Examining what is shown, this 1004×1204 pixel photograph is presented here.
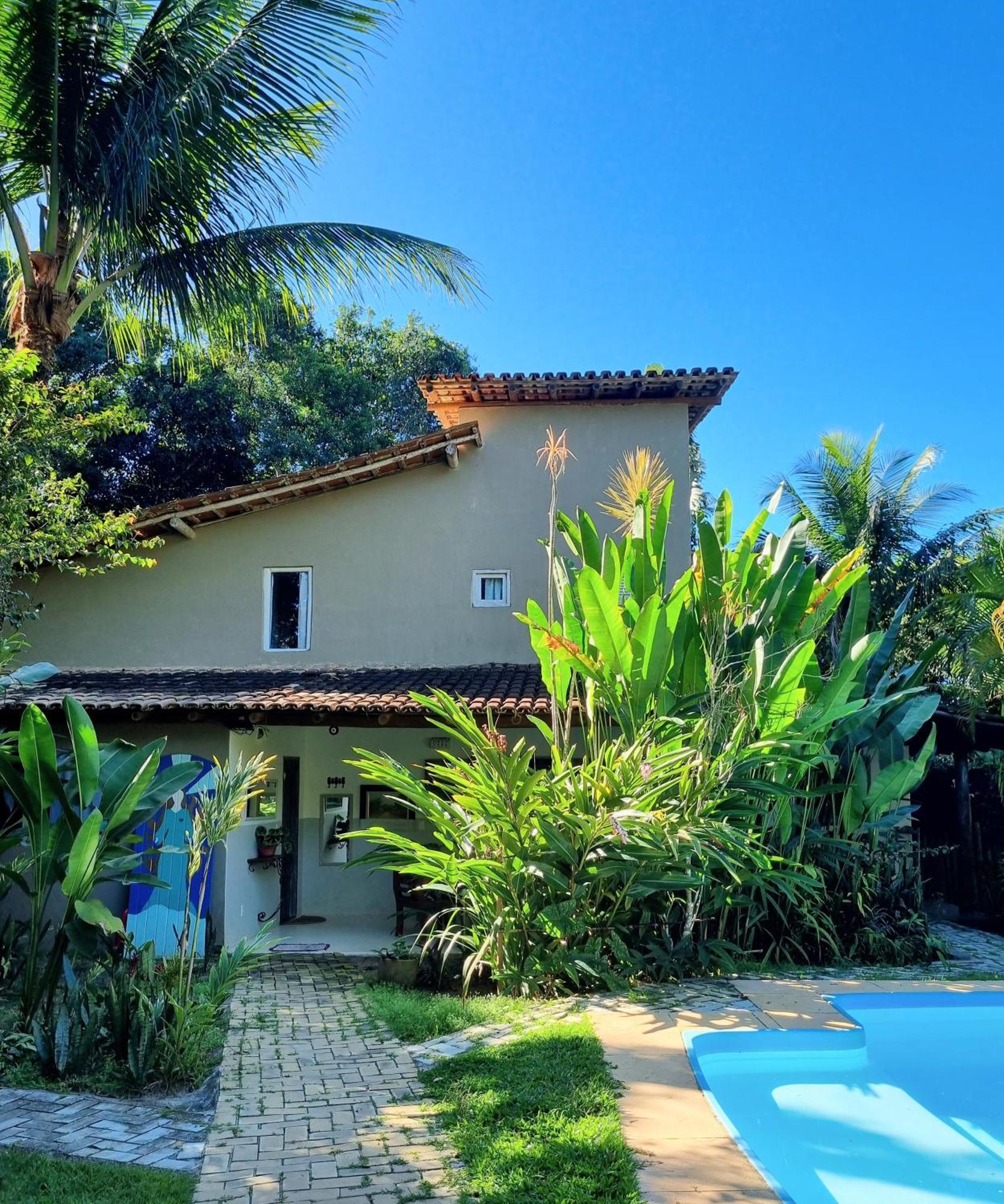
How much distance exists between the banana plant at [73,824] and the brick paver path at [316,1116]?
1413 mm

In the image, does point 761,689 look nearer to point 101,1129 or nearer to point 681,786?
point 681,786

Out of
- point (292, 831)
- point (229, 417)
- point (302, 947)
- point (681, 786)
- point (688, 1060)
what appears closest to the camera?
point (688, 1060)

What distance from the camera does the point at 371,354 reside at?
88.4ft

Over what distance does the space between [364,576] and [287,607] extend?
1.59 meters

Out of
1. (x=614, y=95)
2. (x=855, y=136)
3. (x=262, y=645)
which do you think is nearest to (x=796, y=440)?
(x=855, y=136)

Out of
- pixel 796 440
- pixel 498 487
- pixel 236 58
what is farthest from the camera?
pixel 796 440

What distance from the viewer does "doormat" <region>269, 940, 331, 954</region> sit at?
10.8 meters

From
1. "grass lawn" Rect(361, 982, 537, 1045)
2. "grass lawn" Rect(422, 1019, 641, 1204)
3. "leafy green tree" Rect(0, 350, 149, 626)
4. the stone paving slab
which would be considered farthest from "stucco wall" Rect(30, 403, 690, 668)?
"grass lawn" Rect(422, 1019, 641, 1204)

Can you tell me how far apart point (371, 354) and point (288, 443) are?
19.9ft

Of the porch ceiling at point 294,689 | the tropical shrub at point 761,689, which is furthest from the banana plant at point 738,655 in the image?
the porch ceiling at point 294,689

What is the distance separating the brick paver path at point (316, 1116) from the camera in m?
4.15

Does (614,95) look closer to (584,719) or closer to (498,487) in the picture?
(498,487)

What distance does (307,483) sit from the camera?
12969 mm

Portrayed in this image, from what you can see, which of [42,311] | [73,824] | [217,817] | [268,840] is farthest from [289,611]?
[217,817]
